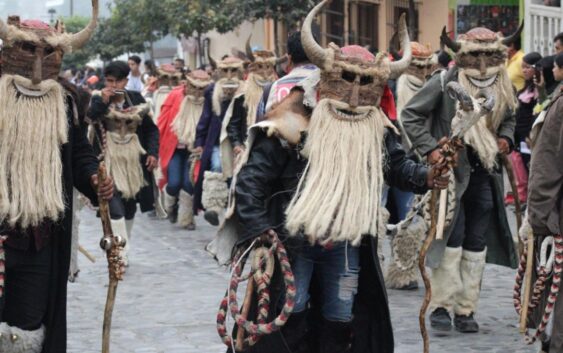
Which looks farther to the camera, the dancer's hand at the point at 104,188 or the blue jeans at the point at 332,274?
the dancer's hand at the point at 104,188

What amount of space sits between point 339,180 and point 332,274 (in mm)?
519

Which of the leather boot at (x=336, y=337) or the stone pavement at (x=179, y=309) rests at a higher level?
the leather boot at (x=336, y=337)

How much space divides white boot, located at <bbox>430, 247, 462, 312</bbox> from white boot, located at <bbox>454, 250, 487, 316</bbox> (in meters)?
0.04

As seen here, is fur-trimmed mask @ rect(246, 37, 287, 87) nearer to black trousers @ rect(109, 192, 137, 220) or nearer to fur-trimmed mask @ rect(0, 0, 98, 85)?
black trousers @ rect(109, 192, 137, 220)

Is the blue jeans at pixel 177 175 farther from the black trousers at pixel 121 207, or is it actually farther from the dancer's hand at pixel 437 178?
the dancer's hand at pixel 437 178

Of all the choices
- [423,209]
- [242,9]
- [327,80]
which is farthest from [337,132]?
[242,9]

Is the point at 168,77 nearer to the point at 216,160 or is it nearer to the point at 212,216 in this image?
the point at 216,160

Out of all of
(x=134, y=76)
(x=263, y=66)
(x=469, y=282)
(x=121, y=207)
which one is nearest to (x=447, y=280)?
(x=469, y=282)

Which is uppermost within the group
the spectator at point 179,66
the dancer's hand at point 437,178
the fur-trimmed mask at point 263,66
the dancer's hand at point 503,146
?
the dancer's hand at point 437,178

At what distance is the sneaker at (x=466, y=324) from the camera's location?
9.70m

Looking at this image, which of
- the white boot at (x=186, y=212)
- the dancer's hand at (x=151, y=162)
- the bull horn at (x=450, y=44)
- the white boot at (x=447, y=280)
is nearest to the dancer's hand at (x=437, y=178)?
the bull horn at (x=450, y=44)

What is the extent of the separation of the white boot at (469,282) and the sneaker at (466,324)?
0.10ft

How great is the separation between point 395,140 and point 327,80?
51 cm

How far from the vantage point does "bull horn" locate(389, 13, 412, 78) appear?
688 cm
